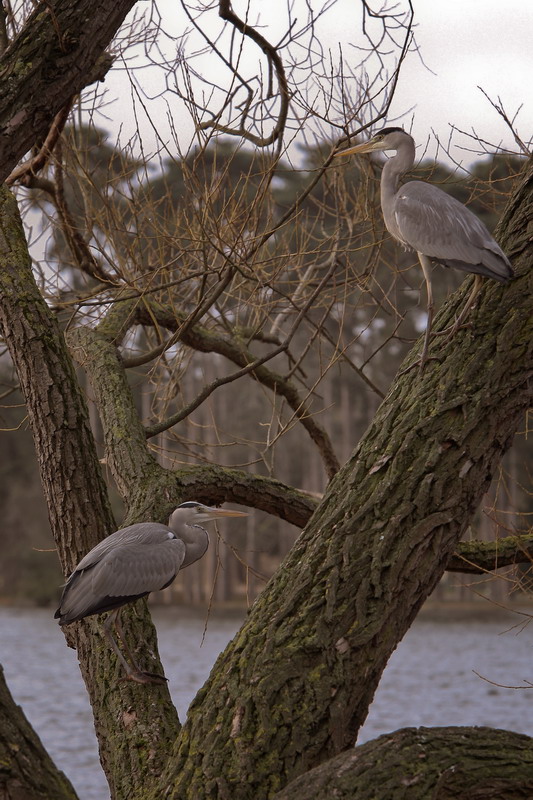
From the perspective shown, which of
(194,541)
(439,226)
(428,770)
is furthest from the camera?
(194,541)

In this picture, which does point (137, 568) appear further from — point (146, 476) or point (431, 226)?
point (431, 226)

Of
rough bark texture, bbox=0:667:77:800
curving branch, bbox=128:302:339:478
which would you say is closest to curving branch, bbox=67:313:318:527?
curving branch, bbox=128:302:339:478

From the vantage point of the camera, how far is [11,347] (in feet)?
12.3

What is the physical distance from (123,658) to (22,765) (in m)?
1.24

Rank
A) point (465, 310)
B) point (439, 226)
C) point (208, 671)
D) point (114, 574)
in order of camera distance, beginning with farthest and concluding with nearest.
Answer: point (208, 671)
point (114, 574)
point (439, 226)
point (465, 310)

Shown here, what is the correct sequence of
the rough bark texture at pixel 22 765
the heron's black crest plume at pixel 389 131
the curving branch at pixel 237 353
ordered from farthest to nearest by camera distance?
the curving branch at pixel 237 353
the heron's black crest plume at pixel 389 131
the rough bark texture at pixel 22 765

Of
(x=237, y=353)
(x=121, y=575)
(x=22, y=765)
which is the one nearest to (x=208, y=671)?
(x=237, y=353)

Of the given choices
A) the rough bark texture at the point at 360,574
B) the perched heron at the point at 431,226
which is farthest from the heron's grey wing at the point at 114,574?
the perched heron at the point at 431,226

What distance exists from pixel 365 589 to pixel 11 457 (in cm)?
2819

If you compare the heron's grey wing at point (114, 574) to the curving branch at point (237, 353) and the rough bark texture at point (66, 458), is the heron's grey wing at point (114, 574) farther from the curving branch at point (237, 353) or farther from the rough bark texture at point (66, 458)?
the curving branch at point (237, 353)

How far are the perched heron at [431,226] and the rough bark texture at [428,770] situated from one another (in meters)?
1.03

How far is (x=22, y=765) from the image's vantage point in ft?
6.58

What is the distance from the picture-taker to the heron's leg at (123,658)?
10.4ft

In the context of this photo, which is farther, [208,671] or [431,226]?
[208,671]
